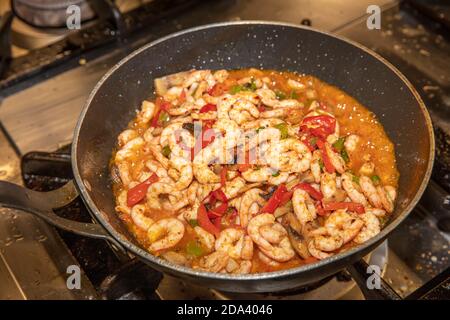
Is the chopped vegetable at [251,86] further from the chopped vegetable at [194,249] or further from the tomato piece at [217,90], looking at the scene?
the chopped vegetable at [194,249]

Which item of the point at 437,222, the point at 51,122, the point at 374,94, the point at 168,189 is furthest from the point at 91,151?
the point at 437,222

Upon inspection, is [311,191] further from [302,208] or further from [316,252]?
[316,252]

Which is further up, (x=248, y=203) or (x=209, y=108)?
(x=209, y=108)

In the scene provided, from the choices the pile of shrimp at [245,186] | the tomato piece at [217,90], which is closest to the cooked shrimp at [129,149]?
the pile of shrimp at [245,186]

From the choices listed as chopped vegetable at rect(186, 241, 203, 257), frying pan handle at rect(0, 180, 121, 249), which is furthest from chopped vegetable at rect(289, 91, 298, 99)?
frying pan handle at rect(0, 180, 121, 249)

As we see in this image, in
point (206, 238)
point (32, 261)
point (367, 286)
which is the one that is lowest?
point (367, 286)

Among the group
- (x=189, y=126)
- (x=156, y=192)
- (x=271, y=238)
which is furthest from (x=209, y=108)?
(x=271, y=238)
